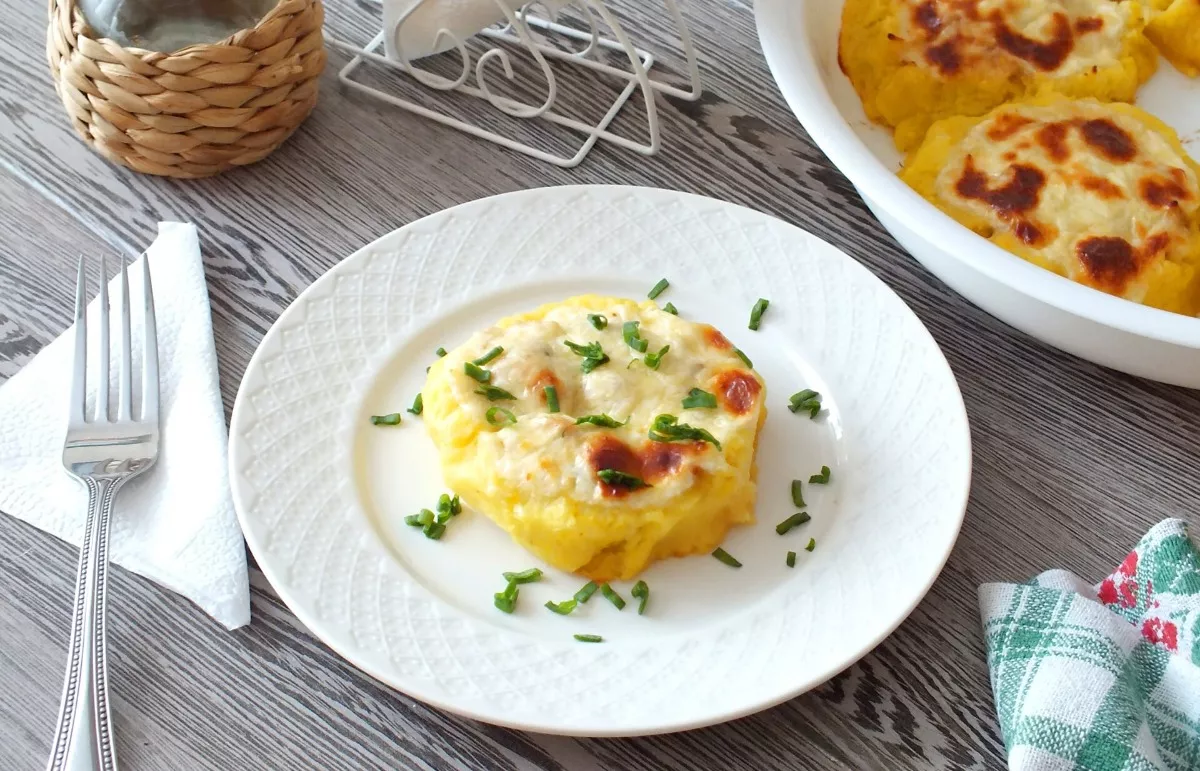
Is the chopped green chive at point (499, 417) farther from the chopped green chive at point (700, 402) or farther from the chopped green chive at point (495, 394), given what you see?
the chopped green chive at point (700, 402)

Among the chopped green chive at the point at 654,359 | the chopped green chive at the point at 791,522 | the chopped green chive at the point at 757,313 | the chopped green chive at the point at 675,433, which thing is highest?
the chopped green chive at the point at 654,359

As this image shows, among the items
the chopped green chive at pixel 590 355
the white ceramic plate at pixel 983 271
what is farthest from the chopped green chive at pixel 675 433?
the white ceramic plate at pixel 983 271

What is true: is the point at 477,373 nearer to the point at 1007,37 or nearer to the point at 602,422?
the point at 602,422

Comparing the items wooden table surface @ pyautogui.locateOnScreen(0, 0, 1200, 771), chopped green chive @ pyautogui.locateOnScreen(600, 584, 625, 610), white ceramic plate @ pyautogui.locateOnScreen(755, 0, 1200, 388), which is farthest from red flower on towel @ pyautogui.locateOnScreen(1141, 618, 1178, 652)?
chopped green chive @ pyautogui.locateOnScreen(600, 584, 625, 610)

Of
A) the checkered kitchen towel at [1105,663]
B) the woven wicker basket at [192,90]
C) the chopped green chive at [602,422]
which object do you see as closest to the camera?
the checkered kitchen towel at [1105,663]

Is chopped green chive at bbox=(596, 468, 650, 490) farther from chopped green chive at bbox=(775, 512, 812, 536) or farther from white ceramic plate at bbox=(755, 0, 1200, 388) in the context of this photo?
white ceramic plate at bbox=(755, 0, 1200, 388)

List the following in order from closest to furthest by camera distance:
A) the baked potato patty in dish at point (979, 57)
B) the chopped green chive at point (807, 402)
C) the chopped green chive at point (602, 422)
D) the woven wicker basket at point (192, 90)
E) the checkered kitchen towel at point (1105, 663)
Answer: the checkered kitchen towel at point (1105, 663) < the chopped green chive at point (602, 422) < the chopped green chive at point (807, 402) < the woven wicker basket at point (192, 90) < the baked potato patty in dish at point (979, 57)

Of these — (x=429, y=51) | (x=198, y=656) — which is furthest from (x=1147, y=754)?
(x=429, y=51)

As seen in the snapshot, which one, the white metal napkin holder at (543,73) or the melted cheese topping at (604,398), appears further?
the white metal napkin holder at (543,73)
